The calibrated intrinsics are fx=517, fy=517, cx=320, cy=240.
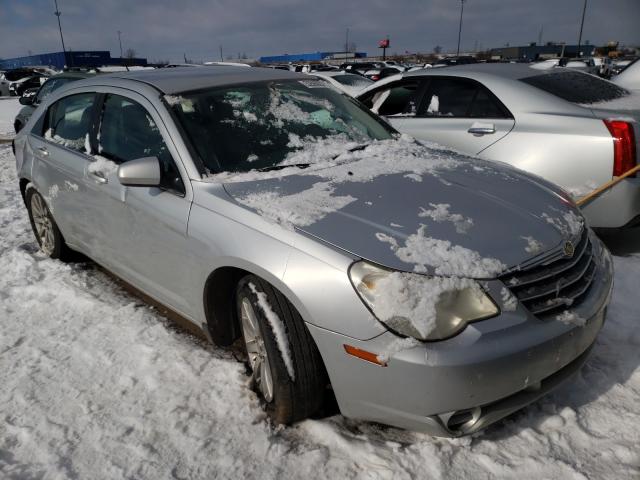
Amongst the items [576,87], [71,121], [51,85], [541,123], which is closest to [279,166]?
[71,121]

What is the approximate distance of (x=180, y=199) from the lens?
2635 mm

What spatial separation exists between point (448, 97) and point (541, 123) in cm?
101

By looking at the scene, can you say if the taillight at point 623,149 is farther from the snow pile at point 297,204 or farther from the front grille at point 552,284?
the snow pile at point 297,204

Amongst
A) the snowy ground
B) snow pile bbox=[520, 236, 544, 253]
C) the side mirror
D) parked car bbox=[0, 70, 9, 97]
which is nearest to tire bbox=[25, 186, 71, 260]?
the snowy ground

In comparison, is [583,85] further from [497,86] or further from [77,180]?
[77,180]

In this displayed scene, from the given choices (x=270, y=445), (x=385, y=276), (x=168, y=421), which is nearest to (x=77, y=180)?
(x=168, y=421)

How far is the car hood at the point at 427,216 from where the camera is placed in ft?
6.59

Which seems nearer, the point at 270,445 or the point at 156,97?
the point at 270,445

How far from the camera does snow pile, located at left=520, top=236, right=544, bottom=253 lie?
2.14 m

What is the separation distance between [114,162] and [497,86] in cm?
323


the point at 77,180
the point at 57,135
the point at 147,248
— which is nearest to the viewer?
the point at 147,248

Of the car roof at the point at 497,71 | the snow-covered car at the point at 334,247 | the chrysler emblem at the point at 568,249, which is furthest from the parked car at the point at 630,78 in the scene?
the chrysler emblem at the point at 568,249

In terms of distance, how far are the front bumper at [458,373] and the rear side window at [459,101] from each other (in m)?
2.83

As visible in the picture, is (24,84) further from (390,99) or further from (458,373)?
(458,373)
